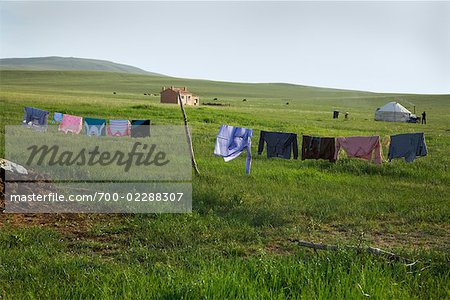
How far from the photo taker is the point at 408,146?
1424 centimetres

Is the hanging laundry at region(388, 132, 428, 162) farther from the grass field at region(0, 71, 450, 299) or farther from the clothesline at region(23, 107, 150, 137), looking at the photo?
the clothesline at region(23, 107, 150, 137)

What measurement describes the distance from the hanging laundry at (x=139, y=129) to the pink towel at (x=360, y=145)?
341 inches

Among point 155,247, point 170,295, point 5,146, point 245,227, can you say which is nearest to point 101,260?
point 155,247

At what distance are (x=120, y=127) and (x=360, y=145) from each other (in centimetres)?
1010

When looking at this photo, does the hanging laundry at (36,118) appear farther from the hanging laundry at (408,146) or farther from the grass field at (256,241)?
the hanging laundry at (408,146)

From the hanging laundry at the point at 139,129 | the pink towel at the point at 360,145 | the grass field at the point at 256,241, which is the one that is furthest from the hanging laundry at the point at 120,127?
the pink towel at the point at 360,145

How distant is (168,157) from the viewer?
14547 millimetres

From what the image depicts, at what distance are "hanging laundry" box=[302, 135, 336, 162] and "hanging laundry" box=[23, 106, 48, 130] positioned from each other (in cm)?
1295

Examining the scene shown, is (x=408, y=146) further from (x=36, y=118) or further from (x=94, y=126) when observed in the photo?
(x=36, y=118)

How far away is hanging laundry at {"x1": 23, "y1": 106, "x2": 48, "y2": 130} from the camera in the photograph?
21.1m

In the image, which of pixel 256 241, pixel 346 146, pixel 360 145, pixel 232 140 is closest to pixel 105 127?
pixel 232 140

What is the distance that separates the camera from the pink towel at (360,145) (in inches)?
545

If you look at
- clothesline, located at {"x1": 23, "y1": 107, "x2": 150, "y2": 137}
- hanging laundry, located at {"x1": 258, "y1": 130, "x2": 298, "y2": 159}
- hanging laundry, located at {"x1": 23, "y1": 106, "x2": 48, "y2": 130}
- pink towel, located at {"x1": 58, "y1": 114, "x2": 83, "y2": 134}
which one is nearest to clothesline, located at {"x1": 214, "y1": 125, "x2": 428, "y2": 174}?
hanging laundry, located at {"x1": 258, "y1": 130, "x2": 298, "y2": 159}

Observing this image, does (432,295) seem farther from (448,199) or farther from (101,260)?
(448,199)
